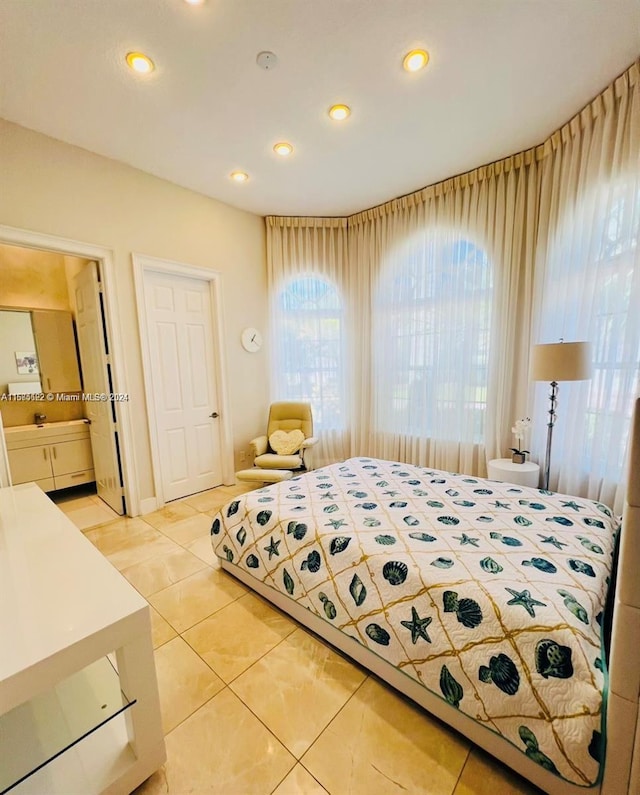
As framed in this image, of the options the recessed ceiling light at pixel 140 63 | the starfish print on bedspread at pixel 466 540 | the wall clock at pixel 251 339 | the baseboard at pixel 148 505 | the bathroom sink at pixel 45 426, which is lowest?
the baseboard at pixel 148 505

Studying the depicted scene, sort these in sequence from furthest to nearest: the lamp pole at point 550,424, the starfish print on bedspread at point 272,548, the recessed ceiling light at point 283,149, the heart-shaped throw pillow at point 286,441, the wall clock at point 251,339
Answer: the wall clock at point 251,339, the heart-shaped throw pillow at point 286,441, the recessed ceiling light at point 283,149, the lamp pole at point 550,424, the starfish print on bedspread at point 272,548

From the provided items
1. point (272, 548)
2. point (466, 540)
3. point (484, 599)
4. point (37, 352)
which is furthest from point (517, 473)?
point (37, 352)

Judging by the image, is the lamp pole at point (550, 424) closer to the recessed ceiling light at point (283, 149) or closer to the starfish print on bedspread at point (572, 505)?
the starfish print on bedspread at point (572, 505)

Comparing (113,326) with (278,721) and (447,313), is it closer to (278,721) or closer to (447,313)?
(278,721)

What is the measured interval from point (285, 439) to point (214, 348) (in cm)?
130

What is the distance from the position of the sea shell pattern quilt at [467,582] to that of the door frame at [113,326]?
1.40 m

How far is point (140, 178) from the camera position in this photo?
9.57 feet

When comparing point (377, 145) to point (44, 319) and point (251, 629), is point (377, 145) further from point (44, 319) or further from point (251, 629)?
point (44, 319)

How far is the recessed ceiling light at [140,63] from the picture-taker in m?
1.81

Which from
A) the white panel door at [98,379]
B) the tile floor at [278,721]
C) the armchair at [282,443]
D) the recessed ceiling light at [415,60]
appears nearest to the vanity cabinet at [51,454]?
the white panel door at [98,379]

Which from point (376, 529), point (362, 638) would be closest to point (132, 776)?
point (362, 638)

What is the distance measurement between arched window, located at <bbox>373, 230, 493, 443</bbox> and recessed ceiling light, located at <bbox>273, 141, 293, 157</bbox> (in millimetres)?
1516

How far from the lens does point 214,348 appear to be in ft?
11.9

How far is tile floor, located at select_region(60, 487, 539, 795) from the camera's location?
1091 mm
